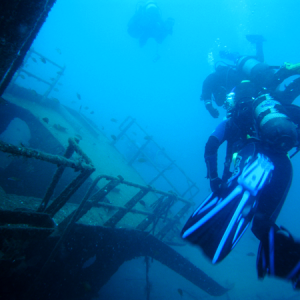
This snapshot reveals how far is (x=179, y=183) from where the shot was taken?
59.5 meters

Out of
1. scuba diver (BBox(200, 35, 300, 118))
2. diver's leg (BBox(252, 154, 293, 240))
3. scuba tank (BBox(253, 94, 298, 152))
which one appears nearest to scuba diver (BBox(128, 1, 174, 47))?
scuba diver (BBox(200, 35, 300, 118))

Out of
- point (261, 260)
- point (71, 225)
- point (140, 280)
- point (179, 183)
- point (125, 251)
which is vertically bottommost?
point (179, 183)

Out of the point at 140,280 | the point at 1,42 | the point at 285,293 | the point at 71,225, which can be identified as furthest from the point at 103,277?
the point at 285,293

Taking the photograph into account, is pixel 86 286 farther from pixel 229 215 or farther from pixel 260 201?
pixel 260 201

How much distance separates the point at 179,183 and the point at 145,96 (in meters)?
106

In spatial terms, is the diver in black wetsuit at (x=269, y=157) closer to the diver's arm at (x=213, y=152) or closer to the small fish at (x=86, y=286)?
the diver's arm at (x=213, y=152)

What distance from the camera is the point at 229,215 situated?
2133 millimetres

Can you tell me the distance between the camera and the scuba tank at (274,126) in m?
2.24

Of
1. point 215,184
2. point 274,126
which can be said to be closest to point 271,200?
point 215,184

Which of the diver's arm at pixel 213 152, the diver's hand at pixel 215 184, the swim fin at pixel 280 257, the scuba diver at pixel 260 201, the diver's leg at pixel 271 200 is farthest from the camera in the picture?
the diver's arm at pixel 213 152

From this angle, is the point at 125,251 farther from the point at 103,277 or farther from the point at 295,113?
the point at 295,113

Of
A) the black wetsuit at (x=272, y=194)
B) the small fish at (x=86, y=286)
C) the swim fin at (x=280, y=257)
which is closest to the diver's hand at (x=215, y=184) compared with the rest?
the black wetsuit at (x=272, y=194)

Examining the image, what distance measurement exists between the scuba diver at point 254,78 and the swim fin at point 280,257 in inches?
107

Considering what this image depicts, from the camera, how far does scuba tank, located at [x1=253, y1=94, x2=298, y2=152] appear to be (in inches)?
88.0
